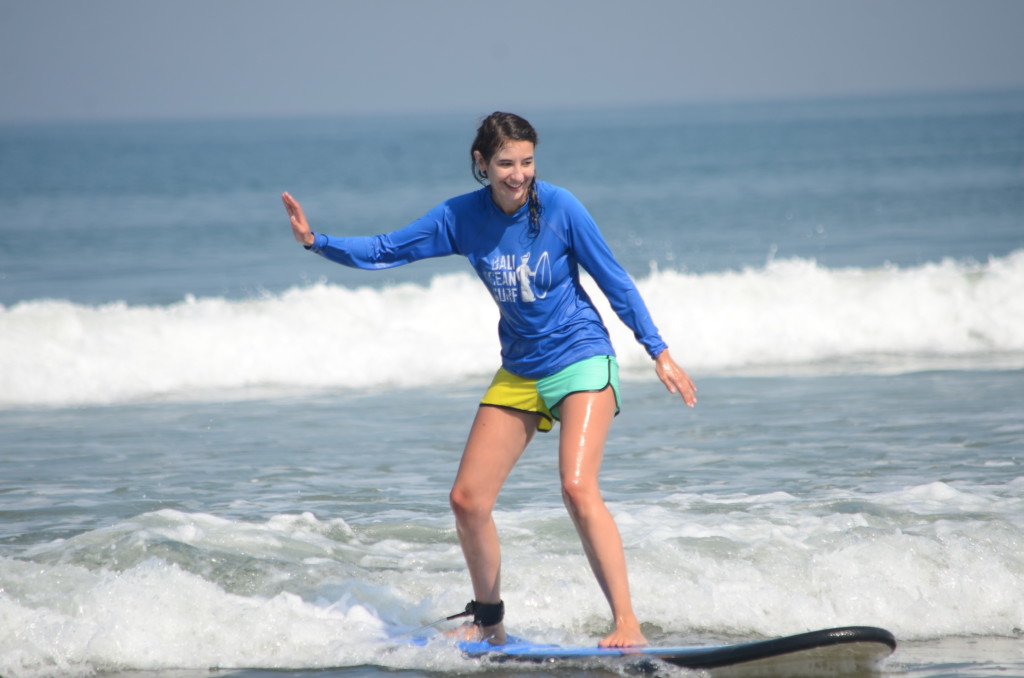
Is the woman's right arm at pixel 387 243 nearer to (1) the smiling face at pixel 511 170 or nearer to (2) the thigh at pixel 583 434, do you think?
(1) the smiling face at pixel 511 170

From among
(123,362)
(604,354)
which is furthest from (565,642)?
(123,362)

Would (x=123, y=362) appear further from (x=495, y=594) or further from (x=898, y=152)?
(x=898, y=152)

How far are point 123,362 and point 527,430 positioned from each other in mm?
9077

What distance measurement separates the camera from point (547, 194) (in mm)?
4387

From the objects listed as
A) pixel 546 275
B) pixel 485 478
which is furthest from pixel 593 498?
pixel 546 275

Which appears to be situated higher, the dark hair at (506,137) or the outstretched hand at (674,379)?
the dark hair at (506,137)

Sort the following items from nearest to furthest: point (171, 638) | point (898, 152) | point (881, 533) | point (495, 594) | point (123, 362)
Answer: point (495, 594), point (171, 638), point (881, 533), point (123, 362), point (898, 152)

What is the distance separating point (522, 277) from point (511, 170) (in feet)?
1.38

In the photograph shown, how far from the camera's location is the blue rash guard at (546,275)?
4383 mm

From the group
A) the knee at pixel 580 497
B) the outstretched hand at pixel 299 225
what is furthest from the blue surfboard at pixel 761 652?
the outstretched hand at pixel 299 225

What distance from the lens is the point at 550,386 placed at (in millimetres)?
4434

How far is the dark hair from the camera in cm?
429

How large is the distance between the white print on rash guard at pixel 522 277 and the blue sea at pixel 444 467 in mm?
1566

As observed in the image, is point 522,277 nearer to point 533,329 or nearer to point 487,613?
point 533,329
